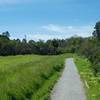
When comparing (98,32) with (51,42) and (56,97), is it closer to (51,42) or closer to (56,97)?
(51,42)

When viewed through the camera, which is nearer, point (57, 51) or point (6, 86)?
point (6, 86)

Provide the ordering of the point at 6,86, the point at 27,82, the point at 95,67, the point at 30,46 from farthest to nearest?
1. the point at 30,46
2. the point at 95,67
3. the point at 27,82
4. the point at 6,86

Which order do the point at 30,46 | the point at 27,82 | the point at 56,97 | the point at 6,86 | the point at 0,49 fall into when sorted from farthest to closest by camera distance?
the point at 30,46
the point at 0,49
the point at 27,82
the point at 56,97
the point at 6,86

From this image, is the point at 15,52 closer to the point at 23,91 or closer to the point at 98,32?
the point at 98,32

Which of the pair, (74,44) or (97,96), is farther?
(74,44)

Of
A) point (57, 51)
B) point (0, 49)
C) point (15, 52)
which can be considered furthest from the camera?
point (57, 51)

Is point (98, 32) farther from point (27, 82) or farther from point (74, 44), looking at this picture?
point (27, 82)

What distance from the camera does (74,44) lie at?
6654 inches

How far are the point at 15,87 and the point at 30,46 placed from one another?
393ft

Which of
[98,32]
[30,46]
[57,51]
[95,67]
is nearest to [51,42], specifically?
[57,51]

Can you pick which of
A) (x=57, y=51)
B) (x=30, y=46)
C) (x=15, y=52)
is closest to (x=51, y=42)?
(x=57, y=51)

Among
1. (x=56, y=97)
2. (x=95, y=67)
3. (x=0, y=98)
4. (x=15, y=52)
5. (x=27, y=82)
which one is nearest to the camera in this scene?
(x=0, y=98)

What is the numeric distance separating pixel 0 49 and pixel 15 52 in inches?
495

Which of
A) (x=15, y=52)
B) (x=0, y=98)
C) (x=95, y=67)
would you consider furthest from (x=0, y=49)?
(x=0, y=98)
